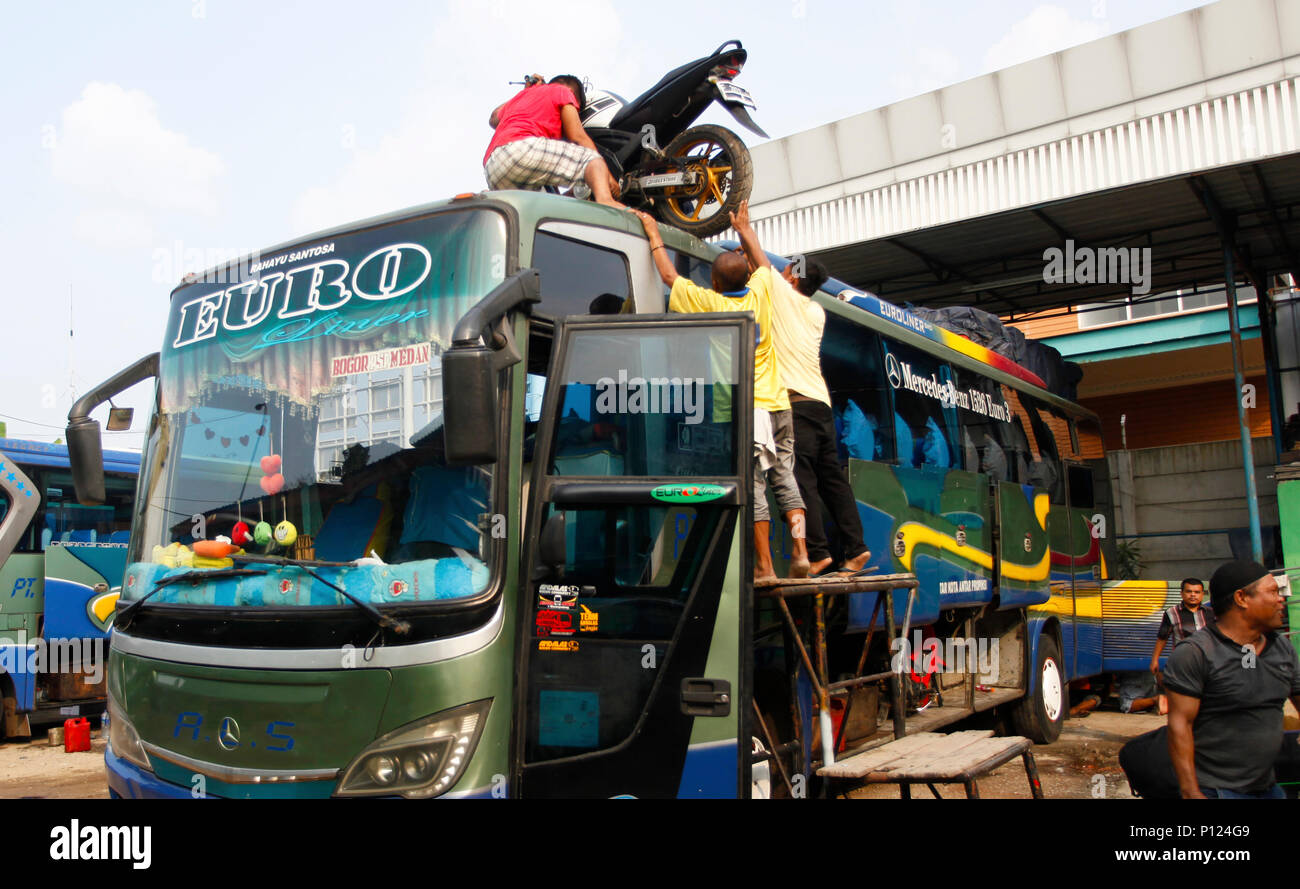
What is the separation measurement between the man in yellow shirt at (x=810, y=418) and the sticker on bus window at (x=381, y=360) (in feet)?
6.54

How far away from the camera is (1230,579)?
13.2ft

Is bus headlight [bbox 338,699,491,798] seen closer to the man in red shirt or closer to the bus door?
the bus door

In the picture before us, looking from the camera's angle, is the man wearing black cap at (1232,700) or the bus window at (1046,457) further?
the bus window at (1046,457)

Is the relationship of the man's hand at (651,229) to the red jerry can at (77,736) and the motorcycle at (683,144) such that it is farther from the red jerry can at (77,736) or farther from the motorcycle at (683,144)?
the red jerry can at (77,736)

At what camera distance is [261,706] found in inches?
152

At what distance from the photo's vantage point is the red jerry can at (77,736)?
10055 millimetres

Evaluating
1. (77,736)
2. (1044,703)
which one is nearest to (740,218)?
(1044,703)

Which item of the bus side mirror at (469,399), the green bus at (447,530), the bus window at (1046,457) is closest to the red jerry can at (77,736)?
the green bus at (447,530)

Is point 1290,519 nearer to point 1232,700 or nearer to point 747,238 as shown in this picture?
point 1232,700

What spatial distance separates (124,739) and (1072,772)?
6.91m

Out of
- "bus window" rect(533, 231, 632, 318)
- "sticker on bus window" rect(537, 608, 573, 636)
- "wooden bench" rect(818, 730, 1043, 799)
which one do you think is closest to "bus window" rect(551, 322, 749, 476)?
"bus window" rect(533, 231, 632, 318)
